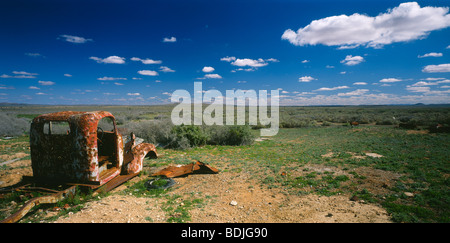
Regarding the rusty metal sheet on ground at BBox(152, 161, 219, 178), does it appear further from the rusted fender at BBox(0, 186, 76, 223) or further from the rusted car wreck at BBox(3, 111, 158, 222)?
the rusted fender at BBox(0, 186, 76, 223)

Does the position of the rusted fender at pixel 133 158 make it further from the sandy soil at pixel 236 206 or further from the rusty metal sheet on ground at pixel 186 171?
the rusty metal sheet on ground at pixel 186 171

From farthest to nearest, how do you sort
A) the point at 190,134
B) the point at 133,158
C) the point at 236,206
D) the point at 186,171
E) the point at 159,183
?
the point at 190,134 < the point at 186,171 < the point at 133,158 < the point at 159,183 < the point at 236,206

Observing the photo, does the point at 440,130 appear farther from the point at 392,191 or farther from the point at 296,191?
the point at 296,191

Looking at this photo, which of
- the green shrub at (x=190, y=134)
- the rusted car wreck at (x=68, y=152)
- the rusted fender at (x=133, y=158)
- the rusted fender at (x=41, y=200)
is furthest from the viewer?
the green shrub at (x=190, y=134)

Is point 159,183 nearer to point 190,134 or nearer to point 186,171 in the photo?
point 186,171

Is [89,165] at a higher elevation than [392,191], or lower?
higher

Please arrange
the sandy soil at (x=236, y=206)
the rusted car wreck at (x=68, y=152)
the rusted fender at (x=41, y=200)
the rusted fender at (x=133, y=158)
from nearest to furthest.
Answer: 1. the rusted fender at (x=41, y=200)
2. the sandy soil at (x=236, y=206)
3. the rusted car wreck at (x=68, y=152)
4. the rusted fender at (x=133, y=158)

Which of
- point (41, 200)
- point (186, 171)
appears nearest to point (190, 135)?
point (186, 171)

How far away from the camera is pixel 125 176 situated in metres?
5.05

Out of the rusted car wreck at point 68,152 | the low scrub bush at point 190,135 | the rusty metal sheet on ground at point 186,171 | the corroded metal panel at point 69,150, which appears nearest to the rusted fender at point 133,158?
the rusty metal sheet on ground at point 186,171

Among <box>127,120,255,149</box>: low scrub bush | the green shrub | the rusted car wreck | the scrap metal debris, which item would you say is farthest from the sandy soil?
the green shrub
